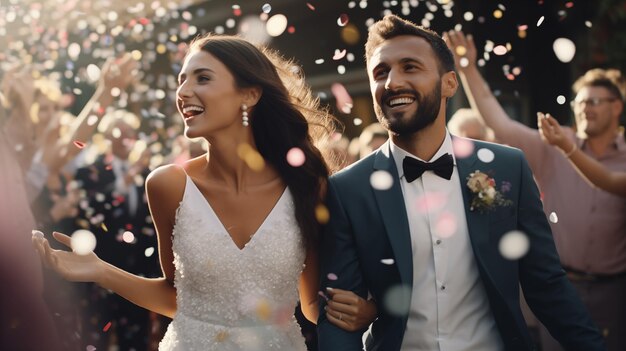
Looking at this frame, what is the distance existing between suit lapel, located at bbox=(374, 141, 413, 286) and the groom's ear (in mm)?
345

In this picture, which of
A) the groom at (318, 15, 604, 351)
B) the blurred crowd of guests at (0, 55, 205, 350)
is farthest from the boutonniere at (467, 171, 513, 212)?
the blurred crowd of guests at (0, 55, 205, 350)

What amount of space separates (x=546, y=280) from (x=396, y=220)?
63 centimetres

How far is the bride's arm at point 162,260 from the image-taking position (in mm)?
3488

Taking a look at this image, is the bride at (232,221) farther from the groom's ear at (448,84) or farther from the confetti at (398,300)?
the groom's ear at (448,84)

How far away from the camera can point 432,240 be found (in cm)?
326

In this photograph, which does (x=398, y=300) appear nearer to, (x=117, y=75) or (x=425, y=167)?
(x=425, y=167)

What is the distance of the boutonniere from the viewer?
322 cm

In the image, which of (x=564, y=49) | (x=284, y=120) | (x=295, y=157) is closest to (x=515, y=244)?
(x=295, y=157)

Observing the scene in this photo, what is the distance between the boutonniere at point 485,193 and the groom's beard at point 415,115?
0.97 feet

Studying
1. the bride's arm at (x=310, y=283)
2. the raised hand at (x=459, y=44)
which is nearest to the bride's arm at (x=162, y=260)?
the bride's arm at (x=310, y=283)

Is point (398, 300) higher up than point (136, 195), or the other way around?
point (398, 300)

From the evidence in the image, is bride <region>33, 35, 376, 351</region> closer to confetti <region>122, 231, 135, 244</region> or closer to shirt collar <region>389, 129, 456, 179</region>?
shirt collar <region>389, 129, 456, 179</region>

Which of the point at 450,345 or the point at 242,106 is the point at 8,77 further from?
the point at 450,345

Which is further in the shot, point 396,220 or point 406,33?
point 406,33
